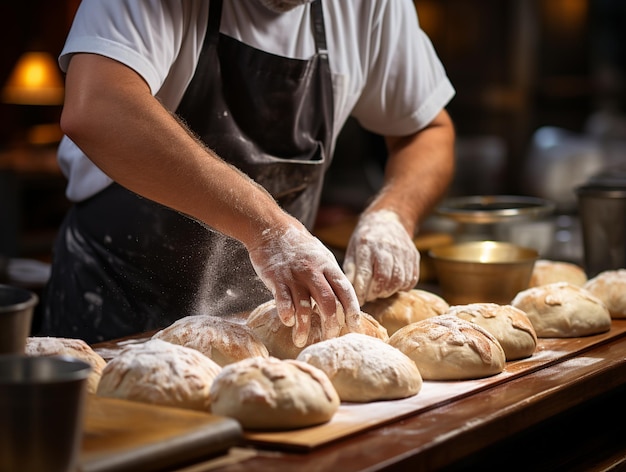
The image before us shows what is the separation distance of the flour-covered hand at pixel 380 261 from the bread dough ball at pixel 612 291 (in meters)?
0.54

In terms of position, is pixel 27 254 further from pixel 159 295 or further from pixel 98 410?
pixel 98 410

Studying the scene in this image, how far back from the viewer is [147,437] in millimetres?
1332

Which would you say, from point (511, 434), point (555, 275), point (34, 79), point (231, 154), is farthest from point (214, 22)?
point (34, 79)

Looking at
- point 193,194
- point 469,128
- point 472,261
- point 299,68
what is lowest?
point 469,128

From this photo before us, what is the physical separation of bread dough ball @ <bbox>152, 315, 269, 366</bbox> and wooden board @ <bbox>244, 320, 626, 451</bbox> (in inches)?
10.5

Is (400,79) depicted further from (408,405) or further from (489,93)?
(489,93)

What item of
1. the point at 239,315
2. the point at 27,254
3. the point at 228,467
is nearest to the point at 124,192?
the point at 239,315

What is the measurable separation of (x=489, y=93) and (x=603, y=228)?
15.4 feet

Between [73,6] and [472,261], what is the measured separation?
293 inches

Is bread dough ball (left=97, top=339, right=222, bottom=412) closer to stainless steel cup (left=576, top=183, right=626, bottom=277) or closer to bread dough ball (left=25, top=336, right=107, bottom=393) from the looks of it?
bread dough ball (left=25, top=336, right=107, bottom=393)

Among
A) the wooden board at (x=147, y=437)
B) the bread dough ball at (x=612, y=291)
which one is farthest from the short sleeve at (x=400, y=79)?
the wooden board at (x=147, y=437)

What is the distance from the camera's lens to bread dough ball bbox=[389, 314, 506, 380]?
73.2 inches

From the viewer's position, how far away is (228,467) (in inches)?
53.1

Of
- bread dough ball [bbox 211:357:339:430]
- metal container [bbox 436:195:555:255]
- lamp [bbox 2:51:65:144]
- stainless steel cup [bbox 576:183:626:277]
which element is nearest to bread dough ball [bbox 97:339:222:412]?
bread dough ball [bbox 211:357:339:430]
